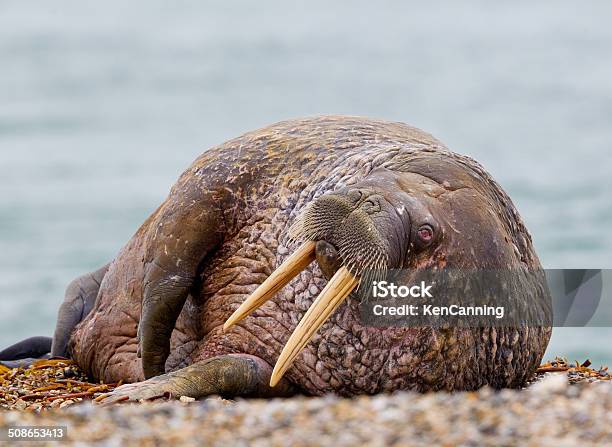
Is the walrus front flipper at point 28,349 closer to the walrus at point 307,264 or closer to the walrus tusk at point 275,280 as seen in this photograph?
the walrus at point 307,264

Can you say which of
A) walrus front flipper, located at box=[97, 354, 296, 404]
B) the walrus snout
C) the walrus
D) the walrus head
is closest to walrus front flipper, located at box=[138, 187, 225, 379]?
the walrus

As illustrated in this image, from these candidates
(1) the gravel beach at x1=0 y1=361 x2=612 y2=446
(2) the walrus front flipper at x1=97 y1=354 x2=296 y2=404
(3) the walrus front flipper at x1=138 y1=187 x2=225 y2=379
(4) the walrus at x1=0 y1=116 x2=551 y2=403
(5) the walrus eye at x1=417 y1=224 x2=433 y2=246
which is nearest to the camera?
(1) the gravel beach at x1=0 y1=361 x2=612 y2=446

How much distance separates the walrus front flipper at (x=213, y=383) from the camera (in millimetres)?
8016

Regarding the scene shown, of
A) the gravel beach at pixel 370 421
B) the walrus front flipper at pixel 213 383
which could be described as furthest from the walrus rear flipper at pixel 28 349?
the gravel beach at pixel 370 421

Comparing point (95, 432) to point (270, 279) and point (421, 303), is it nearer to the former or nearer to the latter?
point (270, 279)

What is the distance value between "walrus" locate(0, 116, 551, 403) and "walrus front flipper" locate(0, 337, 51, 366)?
1.48m

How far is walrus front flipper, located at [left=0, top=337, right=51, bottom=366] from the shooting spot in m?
11.7

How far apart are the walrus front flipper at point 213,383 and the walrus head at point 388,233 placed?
52 cm

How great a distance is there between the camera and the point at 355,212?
756 centimetres

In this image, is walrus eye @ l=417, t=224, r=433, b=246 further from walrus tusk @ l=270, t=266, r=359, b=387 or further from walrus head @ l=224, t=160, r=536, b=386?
walrus tusk @ l=270, t=266, r=359, b=387

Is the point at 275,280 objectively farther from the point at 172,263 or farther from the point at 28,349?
the point at 28,349

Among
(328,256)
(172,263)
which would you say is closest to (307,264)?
(328,256)

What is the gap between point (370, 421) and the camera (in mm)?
5859

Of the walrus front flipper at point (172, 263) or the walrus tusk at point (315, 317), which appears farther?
the walrus front flipper at point (172, 263)
